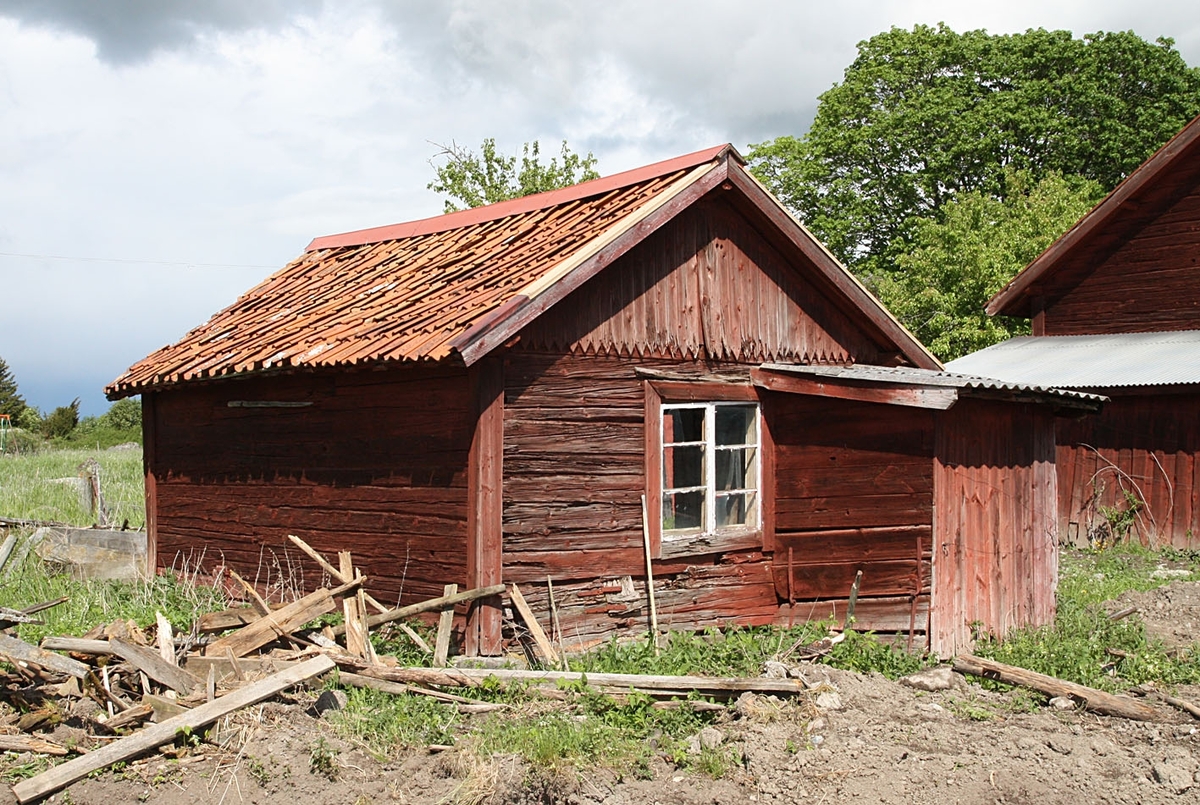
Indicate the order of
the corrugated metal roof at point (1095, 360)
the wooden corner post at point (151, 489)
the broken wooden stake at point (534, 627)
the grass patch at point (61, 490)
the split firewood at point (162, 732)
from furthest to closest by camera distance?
the grass patch at point (61, 490)
the corrugated metal roof at point (1095, 360)
the wooden corner post at point (151, 489)
the broken wooden stake at point (534, 627)
the split firewood at point (162, 732)

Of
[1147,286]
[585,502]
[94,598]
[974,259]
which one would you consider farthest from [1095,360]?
[94,598]

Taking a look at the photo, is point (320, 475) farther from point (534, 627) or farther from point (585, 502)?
point (534, 627)

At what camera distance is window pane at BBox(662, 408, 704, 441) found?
9.88m

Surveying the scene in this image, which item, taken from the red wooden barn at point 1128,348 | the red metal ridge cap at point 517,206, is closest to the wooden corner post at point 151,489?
the red metal ridge cap at point 517,206

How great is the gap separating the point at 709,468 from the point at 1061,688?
3338 mm

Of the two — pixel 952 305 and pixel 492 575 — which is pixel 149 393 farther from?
pixel 952 305

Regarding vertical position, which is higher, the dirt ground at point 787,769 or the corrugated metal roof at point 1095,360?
the corrugated metal roof at point 1095,360

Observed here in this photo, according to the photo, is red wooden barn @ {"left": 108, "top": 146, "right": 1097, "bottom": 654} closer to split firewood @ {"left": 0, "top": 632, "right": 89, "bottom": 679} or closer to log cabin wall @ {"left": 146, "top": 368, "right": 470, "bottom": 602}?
log cabin wall @ {"left": 146, "top": 368, "right": 470, "bottom": 602}

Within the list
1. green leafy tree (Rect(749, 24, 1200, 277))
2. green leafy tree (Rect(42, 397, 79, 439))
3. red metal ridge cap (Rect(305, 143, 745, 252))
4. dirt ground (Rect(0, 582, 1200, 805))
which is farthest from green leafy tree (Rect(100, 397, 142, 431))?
dirt ground (Rect(0, 582, 1200, 805))

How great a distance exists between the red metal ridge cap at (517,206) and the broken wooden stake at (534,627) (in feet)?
13.5

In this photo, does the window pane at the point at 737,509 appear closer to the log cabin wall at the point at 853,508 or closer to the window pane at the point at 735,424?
the log cabin wall at the point at 853,508

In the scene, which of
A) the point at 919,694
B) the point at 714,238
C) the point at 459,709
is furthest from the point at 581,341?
the point at 919,694

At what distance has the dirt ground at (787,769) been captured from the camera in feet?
21.4

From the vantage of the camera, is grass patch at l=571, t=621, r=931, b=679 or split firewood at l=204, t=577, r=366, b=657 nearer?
split firewood at l=204, t=577, r=366, b=657
